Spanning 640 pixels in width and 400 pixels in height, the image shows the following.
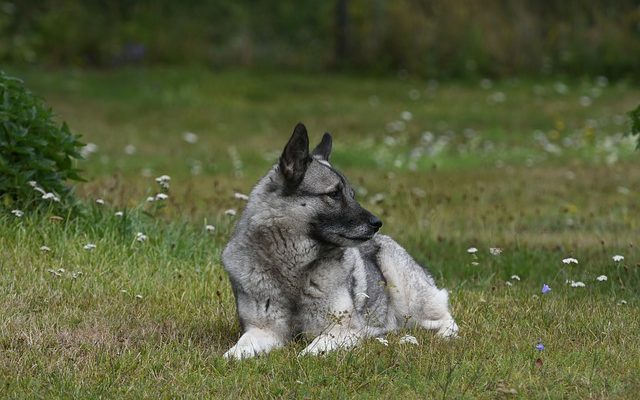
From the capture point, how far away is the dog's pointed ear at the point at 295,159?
6.42m

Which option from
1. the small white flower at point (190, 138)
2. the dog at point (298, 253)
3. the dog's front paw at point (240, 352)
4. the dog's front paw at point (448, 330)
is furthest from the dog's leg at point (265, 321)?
the small white flower at point (190, 138)

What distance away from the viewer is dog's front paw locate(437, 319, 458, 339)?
6.80 metres

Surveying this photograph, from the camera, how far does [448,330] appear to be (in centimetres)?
698

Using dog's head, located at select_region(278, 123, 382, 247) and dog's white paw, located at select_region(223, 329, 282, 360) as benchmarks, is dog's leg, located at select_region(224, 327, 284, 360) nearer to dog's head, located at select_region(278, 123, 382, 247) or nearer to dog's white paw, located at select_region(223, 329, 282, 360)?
dog's white paw, located at select_region(223, 329, 282, 360)

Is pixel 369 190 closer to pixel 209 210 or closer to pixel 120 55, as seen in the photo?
pixel 209 210

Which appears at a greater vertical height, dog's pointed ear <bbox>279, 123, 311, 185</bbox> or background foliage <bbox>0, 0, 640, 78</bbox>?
dog's pointed ear <bbox>279, 123, 311, 185</bbox>

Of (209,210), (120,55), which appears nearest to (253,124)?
(120,55)

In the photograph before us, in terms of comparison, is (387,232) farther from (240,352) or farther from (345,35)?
(345,35)

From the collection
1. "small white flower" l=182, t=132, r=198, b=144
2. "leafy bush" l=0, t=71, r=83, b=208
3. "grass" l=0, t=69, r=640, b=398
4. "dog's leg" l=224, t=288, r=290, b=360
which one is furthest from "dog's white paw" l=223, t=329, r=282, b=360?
"small white flower" l=182, t=132, r=198, b=144

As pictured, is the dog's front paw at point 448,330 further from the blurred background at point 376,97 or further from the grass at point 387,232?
the blurred background at point 376,97

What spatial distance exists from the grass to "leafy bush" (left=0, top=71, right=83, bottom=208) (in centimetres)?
23

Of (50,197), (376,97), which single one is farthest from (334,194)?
(376,97)

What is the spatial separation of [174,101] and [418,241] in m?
12.5

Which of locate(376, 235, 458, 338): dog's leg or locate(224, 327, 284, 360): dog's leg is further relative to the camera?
locate(376, 235, 458, 338): dog's leg
